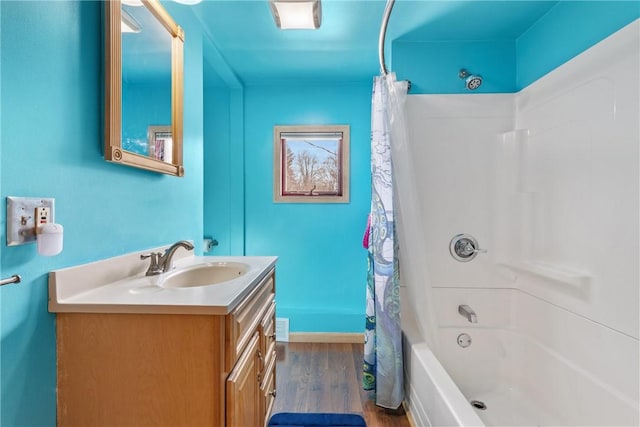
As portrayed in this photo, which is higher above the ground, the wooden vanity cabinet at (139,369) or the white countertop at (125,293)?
the white countertop at (125,293)

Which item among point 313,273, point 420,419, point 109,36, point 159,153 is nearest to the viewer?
point 109,36

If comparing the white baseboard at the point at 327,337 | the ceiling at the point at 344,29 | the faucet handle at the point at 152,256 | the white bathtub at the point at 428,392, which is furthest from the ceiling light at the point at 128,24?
the white baseboard at the point at 327,337

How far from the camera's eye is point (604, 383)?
51.6 inches

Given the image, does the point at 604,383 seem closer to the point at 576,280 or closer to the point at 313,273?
the point at 576,280

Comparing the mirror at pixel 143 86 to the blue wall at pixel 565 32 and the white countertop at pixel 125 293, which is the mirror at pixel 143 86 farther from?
the blue wall at pixel 565 32

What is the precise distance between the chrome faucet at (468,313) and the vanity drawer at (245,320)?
1.18 metres

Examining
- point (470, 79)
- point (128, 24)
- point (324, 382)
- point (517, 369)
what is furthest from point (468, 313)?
point (128, 24)

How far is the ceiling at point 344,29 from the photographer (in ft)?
5.53

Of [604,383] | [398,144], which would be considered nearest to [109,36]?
[398,144]

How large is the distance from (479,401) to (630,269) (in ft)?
3.36

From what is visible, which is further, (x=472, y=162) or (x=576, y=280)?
(x=472, y=162)

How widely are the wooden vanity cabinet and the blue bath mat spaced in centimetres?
98

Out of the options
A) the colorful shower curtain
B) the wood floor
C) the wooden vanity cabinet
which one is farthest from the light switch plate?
the wood floor

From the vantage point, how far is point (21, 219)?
79 centimetres
